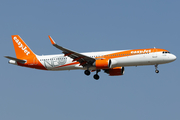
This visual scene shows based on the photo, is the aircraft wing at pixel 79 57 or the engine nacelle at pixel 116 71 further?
the engine nacelle at pixel 116 71

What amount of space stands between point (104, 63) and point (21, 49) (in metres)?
15.6

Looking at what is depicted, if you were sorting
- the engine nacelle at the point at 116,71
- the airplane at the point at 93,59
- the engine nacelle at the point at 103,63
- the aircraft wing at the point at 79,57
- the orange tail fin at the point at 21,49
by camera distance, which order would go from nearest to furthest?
1. the aircraft wing at the point at 79,57
2. the airplane at the point at 93,59
3. the engine nacelle at the point at 103,63
4. the engine nacelle at the point at 116,71
5. the orange tail fin at the point at 21,49

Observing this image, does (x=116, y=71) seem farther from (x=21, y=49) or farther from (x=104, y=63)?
(x=21, y=49)

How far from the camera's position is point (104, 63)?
5147cm

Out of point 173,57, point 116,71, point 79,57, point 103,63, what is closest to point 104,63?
point 103,63

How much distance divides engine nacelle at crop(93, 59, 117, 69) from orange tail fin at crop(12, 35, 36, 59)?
11908mm

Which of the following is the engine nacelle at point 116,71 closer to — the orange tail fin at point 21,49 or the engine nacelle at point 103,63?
the engine nacelle at point 103,63

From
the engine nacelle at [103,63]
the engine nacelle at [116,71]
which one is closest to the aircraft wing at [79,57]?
the engine nacelle at [103,63]

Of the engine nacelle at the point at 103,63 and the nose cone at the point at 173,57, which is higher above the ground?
the nose cone at the point at 173,57

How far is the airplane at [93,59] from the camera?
5125 cm

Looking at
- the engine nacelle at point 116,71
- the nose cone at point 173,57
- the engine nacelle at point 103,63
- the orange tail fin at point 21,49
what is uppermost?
the orange tail fin at point 21,49

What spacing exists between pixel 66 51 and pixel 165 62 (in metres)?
14.4

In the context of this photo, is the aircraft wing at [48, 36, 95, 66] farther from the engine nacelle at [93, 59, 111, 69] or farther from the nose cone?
the nose cone

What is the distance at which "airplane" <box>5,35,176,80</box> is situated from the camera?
168ft
